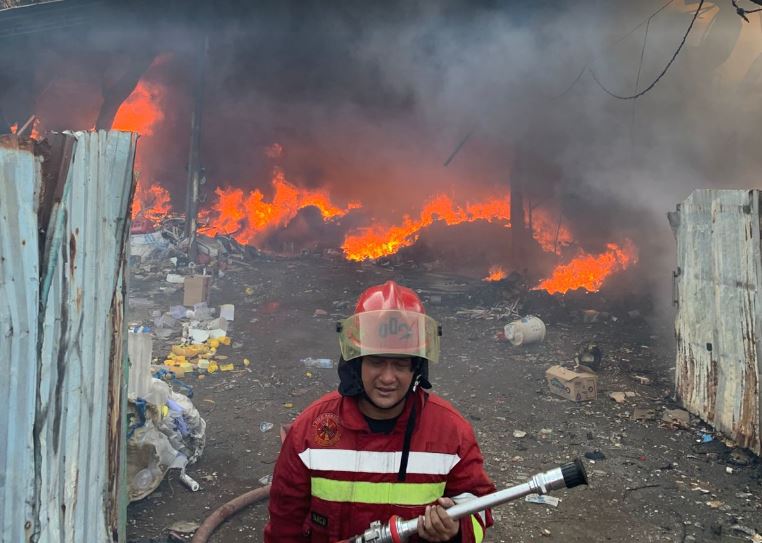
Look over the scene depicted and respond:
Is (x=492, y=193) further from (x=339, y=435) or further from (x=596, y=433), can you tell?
(x=339, y=435)

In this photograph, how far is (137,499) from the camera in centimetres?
418

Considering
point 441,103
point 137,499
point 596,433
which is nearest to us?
point 137,499

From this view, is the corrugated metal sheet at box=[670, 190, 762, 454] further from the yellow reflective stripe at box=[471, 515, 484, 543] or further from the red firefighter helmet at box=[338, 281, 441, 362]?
the red firefighter helmet at box=[338, 281, 441, 362]

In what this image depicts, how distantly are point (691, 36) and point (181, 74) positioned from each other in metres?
12.8

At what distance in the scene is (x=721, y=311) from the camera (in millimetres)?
5422

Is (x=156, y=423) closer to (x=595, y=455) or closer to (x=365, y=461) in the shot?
(x=365, y=461)

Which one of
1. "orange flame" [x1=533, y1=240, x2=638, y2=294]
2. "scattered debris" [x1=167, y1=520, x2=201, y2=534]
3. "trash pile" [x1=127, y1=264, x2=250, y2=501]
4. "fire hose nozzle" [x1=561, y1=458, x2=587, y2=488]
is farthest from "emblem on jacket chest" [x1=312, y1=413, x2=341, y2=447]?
"orange flame" [x1=533, y1=240, x2=638, y2=294]

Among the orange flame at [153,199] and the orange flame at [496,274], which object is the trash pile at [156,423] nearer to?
the orange flame at [496,274]

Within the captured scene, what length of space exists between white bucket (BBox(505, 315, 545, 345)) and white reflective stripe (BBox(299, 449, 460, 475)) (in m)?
6.95

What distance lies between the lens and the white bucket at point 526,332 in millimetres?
8562

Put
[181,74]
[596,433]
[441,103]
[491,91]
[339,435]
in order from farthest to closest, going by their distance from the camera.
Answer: [181,74] < [441,103] < [491,91] < [596,433] < [339,435]

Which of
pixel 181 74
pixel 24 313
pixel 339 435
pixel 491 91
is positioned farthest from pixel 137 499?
pixel 181 74

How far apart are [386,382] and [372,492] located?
376 millimetres

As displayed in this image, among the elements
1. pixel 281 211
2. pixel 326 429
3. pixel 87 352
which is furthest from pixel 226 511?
pixel 281 211
